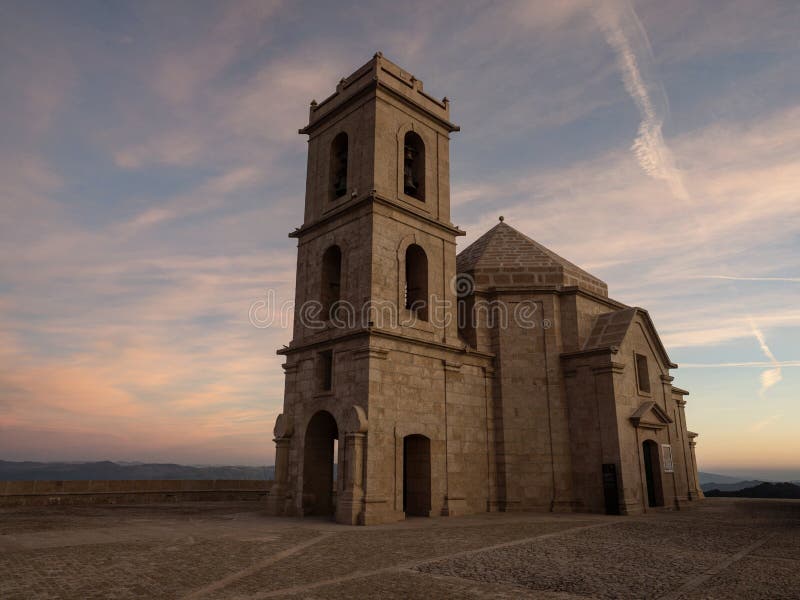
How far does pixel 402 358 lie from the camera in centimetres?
1953

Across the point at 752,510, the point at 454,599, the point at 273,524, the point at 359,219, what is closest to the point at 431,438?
the point at 273,524

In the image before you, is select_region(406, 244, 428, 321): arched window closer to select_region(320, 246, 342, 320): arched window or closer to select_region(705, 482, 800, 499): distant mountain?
select_region(320, 246, 342, 320): arched window

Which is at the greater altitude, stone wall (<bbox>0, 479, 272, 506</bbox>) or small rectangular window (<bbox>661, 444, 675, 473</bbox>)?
small rectangular window (<bbox>661, 444, 675, 473</bbox>)

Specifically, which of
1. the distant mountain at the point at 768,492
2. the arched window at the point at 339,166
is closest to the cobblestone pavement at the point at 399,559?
the arched window at the point at 339,166

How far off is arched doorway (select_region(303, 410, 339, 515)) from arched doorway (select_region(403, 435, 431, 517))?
2842 mm

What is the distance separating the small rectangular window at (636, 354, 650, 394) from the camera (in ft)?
79.5

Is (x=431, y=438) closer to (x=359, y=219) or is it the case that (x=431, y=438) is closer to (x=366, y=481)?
(x=366, y=481)

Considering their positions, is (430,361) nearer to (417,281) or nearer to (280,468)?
(417,281)

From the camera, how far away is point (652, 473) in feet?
76.7

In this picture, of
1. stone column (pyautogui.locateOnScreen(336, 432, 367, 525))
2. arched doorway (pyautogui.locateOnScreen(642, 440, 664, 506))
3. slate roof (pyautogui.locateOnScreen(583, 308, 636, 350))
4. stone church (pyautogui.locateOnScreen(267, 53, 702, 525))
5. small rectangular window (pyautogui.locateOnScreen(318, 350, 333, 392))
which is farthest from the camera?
slate roof (pyautogui.locateOnScreen(583, 308, 636, 350))

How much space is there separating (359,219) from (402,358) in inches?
214

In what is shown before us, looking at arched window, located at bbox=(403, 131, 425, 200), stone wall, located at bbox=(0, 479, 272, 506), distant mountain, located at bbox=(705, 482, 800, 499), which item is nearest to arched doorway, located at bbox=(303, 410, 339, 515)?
arched window, located at bbox=(403, 131, 425, 200)

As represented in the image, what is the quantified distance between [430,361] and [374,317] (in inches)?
116

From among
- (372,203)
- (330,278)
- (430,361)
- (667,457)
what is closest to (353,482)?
(430,361)
